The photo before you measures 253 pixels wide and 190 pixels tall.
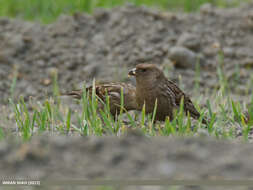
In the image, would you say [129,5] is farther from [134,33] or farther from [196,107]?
[196,107]

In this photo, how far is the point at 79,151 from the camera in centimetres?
315

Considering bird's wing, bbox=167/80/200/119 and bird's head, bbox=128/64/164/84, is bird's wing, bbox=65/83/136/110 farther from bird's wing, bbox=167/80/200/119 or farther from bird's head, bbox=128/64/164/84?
bird's wing, bbox=167/80/200/119

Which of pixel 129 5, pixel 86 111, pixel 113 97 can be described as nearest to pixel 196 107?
pixel 113 97

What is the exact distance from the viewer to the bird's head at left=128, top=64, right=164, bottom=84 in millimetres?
5551

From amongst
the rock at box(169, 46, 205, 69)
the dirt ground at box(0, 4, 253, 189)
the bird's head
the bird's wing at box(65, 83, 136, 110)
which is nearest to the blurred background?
the dirt ground at box(0, 4, 253, 189)

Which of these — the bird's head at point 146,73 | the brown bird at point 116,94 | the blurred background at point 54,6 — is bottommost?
the brown bird at point 116,94

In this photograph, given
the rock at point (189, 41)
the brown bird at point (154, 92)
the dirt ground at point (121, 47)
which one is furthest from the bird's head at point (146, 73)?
the rock at point (189, 41)

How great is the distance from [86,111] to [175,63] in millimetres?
3964

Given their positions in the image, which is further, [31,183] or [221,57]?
[221,57]

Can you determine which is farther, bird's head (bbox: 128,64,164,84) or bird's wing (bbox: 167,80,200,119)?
bird's wing (bbox: 167,80,200,119)

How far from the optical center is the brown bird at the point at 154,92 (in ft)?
18.0

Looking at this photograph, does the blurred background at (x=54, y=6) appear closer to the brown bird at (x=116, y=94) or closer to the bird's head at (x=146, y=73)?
the brown bird at (x=116, y=94)

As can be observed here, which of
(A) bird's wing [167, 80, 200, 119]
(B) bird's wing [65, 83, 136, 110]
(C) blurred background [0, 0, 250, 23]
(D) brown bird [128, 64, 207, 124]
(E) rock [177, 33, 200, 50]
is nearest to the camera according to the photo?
(D) brown bird [128, 64, 207, 124]

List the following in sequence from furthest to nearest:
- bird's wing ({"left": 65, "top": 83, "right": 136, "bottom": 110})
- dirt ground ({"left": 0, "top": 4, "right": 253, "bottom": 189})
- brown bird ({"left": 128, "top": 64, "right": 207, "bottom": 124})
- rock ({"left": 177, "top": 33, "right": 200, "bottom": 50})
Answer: rock ({"left": 177, "top": 33, "right": 200, "bottom": 50})
dirt ground ({"left": 0, "top": 4, "right": 253, "bottom": 189})
bird's wing ({"left": 65, "top": 83, "right": 136, "bottom": 110})
brown bird ({"left": 128, "top": 64, "right": 207, "bottom": 124})
